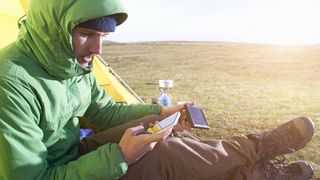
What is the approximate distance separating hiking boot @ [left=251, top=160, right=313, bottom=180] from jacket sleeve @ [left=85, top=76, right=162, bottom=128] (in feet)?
2.40

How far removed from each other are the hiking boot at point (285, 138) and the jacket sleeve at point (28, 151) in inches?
41.8

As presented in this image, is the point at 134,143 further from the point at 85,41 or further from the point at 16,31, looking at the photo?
the point at 16,31

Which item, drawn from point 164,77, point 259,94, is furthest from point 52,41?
point 164,77

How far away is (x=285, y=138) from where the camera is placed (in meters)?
2.78

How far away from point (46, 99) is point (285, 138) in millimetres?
1493

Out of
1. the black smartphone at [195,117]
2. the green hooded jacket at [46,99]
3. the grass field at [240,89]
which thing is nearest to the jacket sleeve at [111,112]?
the black smartphone at [195,117]

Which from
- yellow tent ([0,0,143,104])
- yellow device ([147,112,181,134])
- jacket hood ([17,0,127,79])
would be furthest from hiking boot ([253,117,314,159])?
yellow tent ([0,0,143,104])

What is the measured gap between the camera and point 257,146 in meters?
2.63

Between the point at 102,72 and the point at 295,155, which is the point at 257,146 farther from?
the point at 102,72

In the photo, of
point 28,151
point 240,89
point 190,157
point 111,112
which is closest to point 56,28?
point 28,151

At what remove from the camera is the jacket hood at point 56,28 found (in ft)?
6.51

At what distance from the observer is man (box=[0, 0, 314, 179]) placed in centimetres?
185

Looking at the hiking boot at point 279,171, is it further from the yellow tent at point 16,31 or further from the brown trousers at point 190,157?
the yellow tent at point 16,31

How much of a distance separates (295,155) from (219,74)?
716 cm
